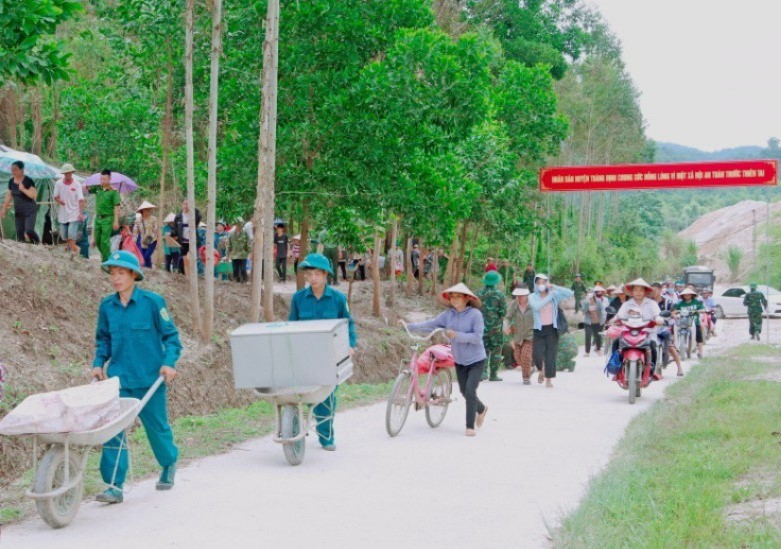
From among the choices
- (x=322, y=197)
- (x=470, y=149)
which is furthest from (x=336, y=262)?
(x=322, y=197)

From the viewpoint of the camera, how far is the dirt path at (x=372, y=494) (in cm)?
643

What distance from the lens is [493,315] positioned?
661 inches

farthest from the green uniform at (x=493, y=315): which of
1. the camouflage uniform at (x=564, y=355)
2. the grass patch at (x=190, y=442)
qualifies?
the grass patch at (x=190, y=442)

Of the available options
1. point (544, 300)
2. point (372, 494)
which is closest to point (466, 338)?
point (372, 494)

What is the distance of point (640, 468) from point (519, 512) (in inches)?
75.0

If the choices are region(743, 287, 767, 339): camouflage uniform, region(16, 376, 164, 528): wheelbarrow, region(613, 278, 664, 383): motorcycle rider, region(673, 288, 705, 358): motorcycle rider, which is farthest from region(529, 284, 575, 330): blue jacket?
region(743, 287, 767, 339): camouflage uniform

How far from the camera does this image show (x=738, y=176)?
3403cm

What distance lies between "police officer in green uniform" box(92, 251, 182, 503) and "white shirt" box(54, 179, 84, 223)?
37.0 feet

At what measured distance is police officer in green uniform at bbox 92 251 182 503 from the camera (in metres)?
7.30

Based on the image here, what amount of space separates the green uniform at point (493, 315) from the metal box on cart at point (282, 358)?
27.0ft

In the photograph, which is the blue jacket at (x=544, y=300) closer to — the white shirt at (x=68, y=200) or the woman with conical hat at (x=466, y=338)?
the woman with conical hat at (x=466, y=338)

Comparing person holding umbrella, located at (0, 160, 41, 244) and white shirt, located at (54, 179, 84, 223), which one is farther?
white shirt, located at (54, 179, 84, 223)

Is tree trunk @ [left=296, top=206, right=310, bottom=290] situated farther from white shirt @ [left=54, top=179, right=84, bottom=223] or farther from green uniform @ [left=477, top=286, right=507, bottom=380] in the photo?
green uniform @ [left=477, top=286, right=507, bottom=380]

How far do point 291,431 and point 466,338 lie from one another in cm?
295
